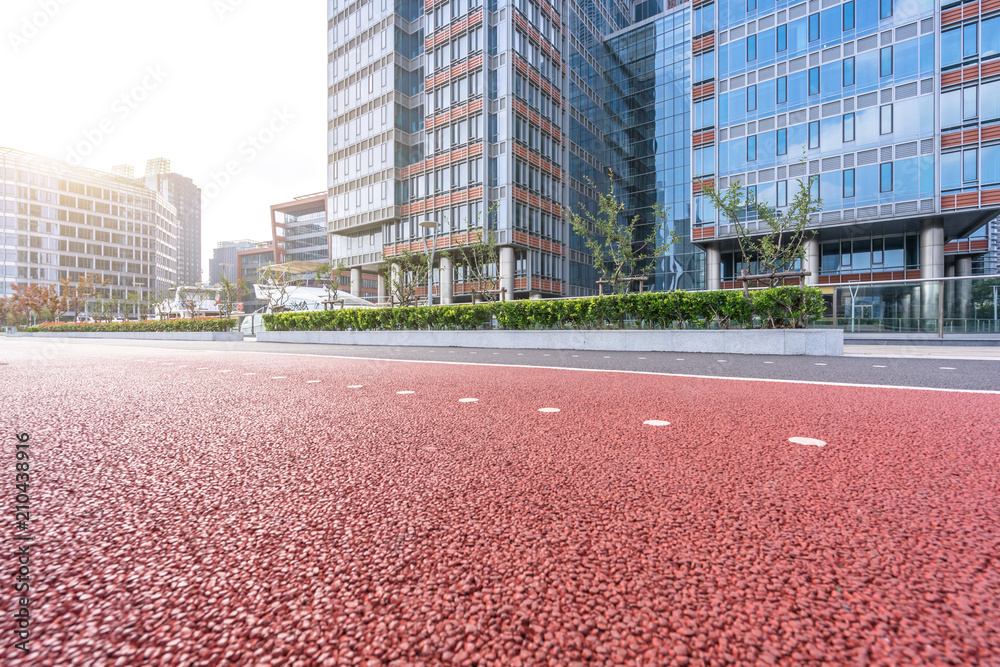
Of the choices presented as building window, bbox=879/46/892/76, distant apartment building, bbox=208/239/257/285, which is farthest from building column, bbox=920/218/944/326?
distant apartment building, bbox=208/239/257/285

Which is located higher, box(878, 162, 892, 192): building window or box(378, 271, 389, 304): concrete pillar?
box(878, 162, 892, 192): building window

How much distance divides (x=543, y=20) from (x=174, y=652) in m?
48.0

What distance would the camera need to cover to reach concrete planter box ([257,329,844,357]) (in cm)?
1065

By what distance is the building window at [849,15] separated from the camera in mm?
28562

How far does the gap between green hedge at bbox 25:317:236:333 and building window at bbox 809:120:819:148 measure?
38.9 metres

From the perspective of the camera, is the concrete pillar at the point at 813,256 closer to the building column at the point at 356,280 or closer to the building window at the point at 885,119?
the building window at the point at 885,119

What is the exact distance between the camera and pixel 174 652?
1056 millimetres

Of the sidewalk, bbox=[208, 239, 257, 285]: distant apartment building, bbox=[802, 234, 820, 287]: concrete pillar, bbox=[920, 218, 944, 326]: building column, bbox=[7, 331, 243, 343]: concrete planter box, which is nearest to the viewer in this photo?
the sidewalk

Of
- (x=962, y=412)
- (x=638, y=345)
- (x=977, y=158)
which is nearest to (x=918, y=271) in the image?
(x=977, y=158)

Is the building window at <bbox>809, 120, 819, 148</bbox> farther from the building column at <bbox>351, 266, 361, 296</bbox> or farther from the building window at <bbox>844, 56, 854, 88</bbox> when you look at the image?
the building column at <bbox>351, 266, 361, 296</bbox>

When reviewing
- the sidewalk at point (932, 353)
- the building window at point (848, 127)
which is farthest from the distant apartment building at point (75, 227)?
the sidewalk at point (932, 353)

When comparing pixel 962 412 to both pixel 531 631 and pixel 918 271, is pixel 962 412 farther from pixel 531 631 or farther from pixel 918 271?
pixel 918 271

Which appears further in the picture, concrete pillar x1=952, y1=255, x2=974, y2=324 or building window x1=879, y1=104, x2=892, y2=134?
building window x1=879, y1=104, x2=892, y2=134

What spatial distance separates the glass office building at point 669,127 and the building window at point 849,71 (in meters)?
0.11
